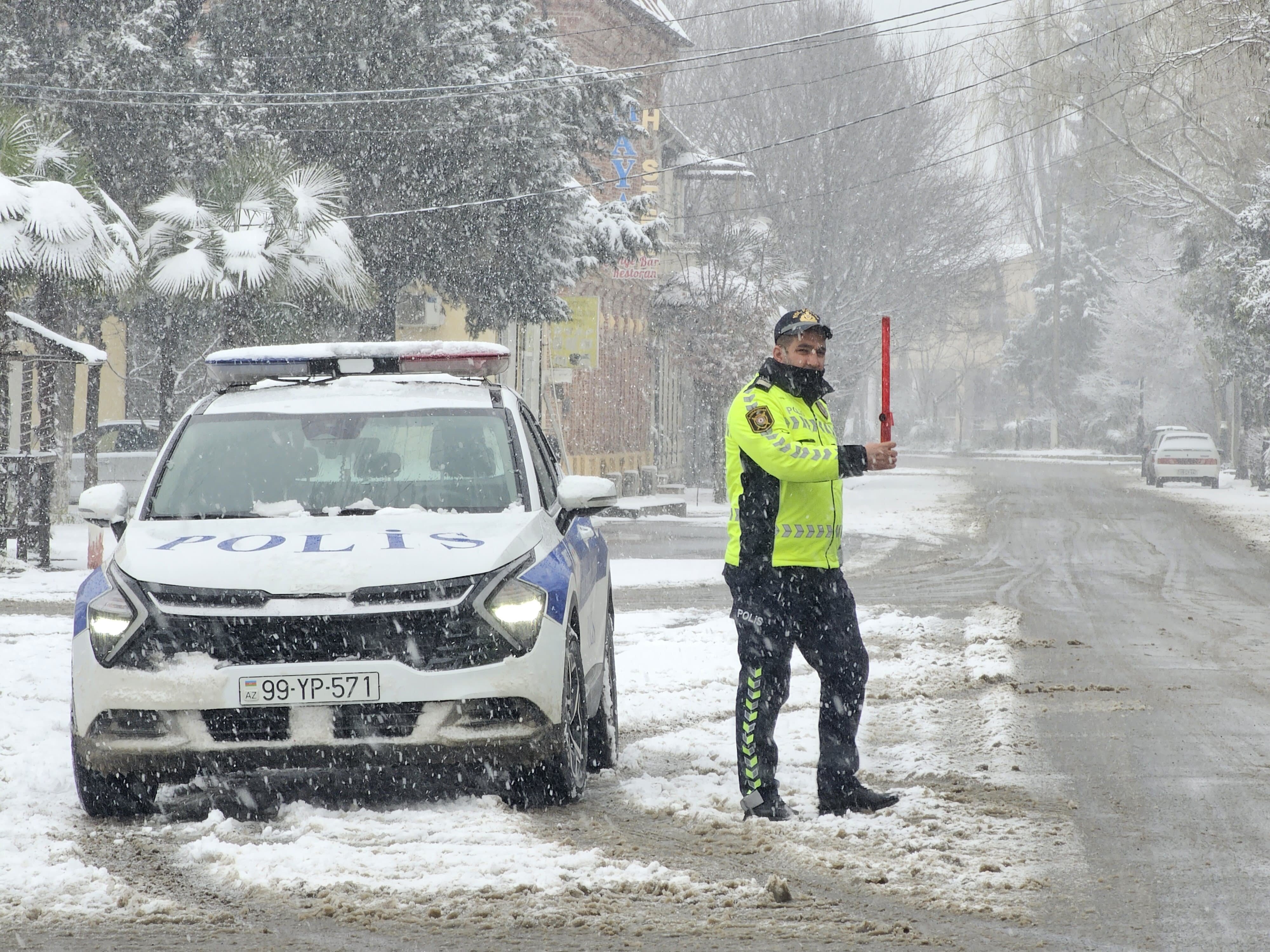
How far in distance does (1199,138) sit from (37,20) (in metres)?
26.5

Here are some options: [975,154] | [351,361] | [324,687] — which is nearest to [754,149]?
[975,154]

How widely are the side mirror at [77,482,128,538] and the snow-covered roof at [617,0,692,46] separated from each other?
107ft

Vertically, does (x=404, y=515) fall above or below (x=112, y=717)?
above

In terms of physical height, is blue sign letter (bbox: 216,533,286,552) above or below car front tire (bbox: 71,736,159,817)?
above

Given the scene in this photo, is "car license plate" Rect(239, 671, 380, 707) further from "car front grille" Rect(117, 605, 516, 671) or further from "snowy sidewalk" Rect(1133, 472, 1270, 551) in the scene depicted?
"snowy sidewalk" Rect(1133, 472, 1270, 551)

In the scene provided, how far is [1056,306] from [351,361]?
71780 millimetres

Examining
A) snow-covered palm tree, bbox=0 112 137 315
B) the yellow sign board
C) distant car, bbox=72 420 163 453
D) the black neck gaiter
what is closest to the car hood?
the black neck gaiter

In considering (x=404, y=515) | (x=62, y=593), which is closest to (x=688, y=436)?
(x=62, y=593)

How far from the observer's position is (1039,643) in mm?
11141

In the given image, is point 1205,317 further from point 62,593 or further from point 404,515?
point 404,515

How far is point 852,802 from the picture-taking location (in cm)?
571

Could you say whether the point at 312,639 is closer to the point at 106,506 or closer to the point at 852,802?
the point at 106,506

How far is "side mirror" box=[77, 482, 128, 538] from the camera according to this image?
601 centimetres

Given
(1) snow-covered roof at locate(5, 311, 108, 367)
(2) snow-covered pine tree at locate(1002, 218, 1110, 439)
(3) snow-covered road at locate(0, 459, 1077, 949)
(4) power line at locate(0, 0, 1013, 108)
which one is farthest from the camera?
(2) snow-covered pine tree at locate(1002, 218, 1110, 439)
